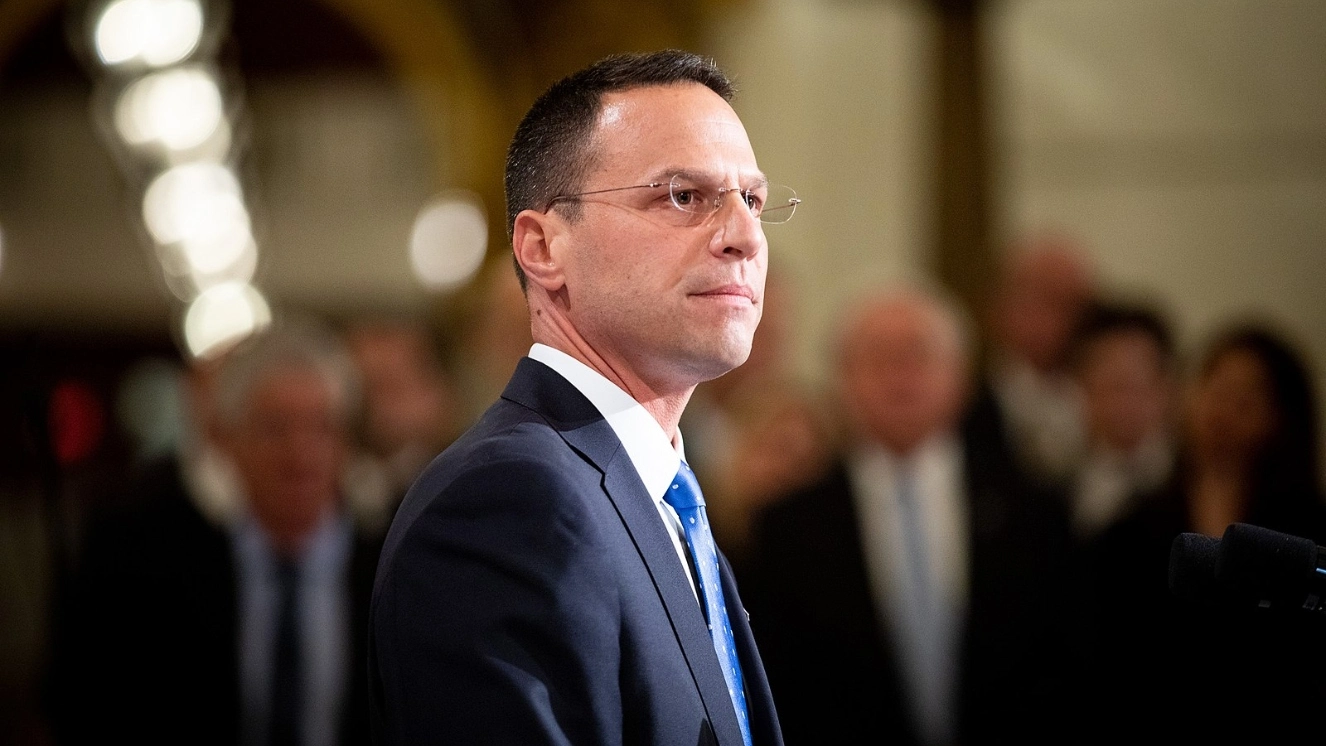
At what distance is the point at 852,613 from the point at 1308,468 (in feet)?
4.47

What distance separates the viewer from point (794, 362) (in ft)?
23.0

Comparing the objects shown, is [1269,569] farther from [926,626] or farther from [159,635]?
[159,635]

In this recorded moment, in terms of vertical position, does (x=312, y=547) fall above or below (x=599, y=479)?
below

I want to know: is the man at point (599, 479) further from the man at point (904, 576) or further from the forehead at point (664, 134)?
the man at point (904, 576)

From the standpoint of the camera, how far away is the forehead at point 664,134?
73.1 inches

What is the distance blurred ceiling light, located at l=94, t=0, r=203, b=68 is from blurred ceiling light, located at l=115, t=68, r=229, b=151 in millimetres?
139

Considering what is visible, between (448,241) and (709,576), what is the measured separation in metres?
9.68

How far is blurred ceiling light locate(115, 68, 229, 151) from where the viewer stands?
7211 millimetres

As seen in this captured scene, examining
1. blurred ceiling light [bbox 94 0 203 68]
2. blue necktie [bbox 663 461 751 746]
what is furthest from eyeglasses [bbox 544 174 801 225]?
blurred ceiling light [bbox 94 0 203 68]

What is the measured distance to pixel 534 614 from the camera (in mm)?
1513

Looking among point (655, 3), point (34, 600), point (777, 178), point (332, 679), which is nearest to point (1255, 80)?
point (777, 178)

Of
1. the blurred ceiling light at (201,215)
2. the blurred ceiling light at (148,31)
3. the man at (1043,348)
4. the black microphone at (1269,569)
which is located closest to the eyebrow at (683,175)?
the black microphone at (1269,569)

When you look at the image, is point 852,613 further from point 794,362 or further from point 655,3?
point 655,3

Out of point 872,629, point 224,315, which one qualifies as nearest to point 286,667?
point 872,629
